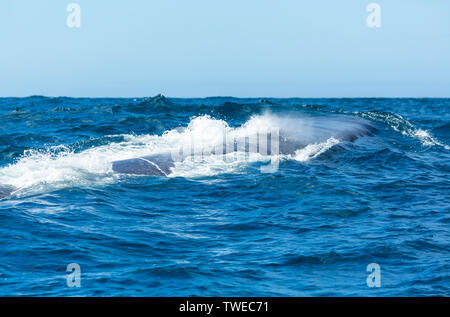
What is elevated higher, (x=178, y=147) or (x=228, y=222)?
(x=178, y=147)

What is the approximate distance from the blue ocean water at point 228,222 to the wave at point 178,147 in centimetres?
8

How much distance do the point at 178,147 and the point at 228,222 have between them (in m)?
7.21

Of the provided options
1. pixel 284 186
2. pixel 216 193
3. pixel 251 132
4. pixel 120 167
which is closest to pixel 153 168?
pixel 120 167

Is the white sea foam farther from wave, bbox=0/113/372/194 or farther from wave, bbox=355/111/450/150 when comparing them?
wave, bbox=355/111/450/150

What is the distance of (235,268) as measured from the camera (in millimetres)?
7965

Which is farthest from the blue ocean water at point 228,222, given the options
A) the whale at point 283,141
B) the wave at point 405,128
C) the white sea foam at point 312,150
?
the wave at point 405,128

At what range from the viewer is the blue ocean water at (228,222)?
24.6 ft

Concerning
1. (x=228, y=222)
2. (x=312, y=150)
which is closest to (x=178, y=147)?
(x=312, y=150)

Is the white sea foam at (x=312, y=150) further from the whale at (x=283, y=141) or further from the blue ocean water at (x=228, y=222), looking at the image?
the whale at (x=283, y=141)

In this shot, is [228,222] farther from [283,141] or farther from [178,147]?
[283,141]

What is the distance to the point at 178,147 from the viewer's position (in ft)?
57.4

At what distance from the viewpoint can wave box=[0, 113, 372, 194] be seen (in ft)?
45.3

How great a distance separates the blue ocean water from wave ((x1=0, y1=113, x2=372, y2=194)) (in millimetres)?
76

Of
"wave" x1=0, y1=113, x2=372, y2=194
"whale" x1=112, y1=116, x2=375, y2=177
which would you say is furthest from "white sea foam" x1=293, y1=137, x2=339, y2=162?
"whale" x1=112, y1=116, x2=375, y2=177
